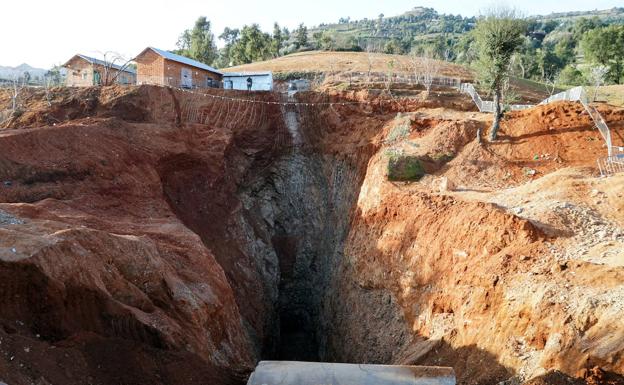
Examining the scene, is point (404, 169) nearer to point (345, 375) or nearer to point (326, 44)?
point (345, 375)

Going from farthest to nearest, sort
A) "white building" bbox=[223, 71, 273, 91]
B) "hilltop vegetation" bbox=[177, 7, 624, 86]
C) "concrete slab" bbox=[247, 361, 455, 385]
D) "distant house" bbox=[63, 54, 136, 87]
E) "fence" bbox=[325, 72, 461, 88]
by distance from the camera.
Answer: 1. "hilltop vegetation" bbox=[177, 7, 624, 86]
2. "white building" bbox=[223, 71, 273, 91]
3. "distant house" bbox=[63, 54, 136, 87]
4. "fence" bbox=[325, 72, 461, 88]
5. "concrete slab" bbox=[247, 361, 455, 385]

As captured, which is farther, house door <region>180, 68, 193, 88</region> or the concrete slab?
house door <region>180, 68, 193, 88</region>

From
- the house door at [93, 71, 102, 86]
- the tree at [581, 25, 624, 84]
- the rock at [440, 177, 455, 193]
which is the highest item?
the tree at [581, 25, 624, 84]

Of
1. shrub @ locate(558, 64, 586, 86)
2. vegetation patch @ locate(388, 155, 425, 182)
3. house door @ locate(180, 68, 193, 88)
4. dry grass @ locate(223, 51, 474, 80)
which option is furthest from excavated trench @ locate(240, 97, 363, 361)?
shrub @ locate(558, 64, 586, 86)

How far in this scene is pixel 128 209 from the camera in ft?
→ 61.4

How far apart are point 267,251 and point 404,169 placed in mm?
10297

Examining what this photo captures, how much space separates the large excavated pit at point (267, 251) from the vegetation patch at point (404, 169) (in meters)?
0.49

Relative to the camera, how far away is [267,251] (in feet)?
90.1

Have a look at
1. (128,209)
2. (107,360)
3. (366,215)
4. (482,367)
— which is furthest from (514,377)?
(128,209)

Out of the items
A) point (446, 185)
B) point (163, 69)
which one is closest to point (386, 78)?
point (163, 69)

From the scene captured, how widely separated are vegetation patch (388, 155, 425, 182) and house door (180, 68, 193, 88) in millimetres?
18933

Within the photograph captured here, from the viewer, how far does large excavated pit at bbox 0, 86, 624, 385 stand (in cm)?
980

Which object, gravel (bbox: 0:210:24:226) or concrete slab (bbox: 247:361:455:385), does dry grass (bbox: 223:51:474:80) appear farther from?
concrete slab (bbox: 247:361:455:385)

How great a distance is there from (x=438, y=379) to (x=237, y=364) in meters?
6.38
